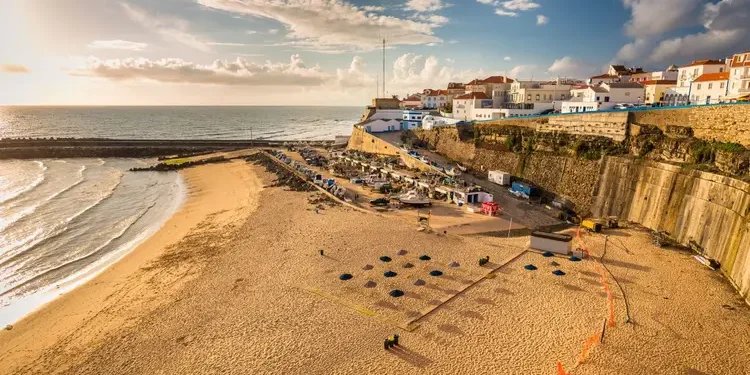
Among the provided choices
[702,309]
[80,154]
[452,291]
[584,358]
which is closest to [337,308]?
[452,291]

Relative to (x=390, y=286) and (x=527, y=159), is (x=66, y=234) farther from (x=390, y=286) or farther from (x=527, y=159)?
(x=527, y=159)

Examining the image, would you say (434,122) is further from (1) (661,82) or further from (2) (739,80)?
(2) (739,80)

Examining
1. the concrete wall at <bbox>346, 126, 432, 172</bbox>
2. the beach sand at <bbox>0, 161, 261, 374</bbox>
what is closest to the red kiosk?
the concrete wall at <bbox>346, 126, 432, 172</bbox>

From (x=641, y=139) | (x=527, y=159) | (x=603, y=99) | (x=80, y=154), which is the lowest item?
(x=80, y=154)

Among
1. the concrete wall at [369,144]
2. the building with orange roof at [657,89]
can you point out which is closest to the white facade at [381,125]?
the concrete wall at [369,144]

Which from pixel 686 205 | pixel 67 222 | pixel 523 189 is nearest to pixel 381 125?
pixel 523 189

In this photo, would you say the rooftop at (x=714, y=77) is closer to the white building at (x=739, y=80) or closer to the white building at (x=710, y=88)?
the white building at (x=710, y=88)

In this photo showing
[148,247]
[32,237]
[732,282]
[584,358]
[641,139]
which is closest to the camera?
[584,358]
